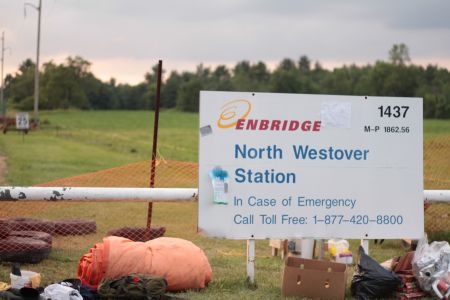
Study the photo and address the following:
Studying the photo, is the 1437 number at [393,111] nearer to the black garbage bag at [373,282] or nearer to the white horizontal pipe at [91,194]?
the black garbage bag at [373,282]

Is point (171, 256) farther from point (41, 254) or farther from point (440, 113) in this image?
point (440, 113)

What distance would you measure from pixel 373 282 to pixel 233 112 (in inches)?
90.5

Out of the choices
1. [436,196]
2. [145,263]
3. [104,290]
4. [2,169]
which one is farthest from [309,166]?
[2,169]

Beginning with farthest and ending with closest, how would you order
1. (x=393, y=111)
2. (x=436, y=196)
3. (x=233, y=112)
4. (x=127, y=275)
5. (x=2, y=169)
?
(x=2, y=169) < (x=436, y=196) < (x=393, y=111) < (x=233, y=112) < (x=127, y=275)

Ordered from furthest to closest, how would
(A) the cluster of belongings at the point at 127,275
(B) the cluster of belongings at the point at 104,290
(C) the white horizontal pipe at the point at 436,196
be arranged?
(C) the white horizontal pipe at the point at 436,196 < (A) the cluster of belongings at the point at 127,275 < (B) the cluster of belongings at the point at 104,290

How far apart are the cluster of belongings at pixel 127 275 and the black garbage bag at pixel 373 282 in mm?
1577

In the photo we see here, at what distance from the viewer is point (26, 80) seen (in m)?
134

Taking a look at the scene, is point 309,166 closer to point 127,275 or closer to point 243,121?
point 243,121

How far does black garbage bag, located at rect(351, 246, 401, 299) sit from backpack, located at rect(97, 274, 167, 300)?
2028 mm

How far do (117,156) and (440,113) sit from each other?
26.0 meters

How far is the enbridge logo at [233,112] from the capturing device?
7848 millimetres

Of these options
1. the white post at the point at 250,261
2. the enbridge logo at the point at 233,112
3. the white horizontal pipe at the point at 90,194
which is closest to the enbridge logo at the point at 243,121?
the enbridge logo at the point at 233,112

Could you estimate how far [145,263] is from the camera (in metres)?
7.41

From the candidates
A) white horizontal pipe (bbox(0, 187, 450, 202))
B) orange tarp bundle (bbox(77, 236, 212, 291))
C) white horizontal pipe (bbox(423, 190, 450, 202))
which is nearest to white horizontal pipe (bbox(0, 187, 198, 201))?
white horizontal pipe (bbox(0, 187, 450, 202))
